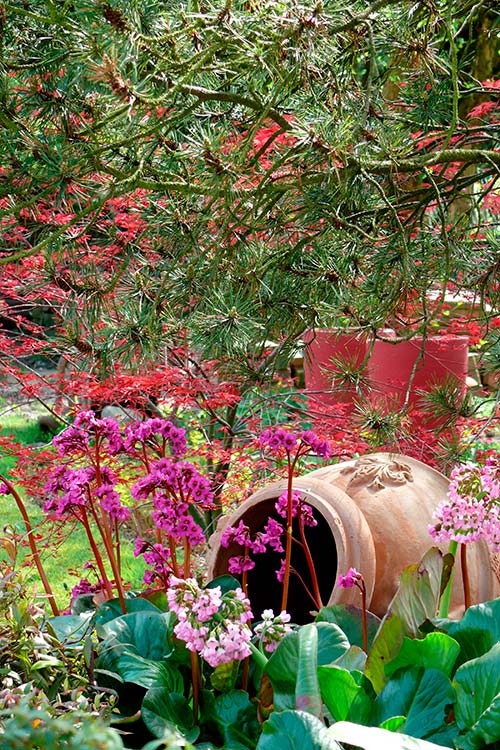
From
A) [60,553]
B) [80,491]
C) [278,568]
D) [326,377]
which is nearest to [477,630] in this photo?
[80,491]

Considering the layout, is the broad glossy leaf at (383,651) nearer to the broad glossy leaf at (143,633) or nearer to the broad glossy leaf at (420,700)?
the broad glossy leaf at (420,700)

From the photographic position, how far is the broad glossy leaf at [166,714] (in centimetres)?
138

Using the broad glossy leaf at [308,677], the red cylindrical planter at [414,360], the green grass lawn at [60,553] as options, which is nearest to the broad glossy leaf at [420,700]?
the broad glossy leaf at [308,677]

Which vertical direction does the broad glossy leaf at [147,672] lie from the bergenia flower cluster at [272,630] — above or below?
below

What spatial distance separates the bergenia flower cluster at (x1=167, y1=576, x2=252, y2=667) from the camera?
1301 mm

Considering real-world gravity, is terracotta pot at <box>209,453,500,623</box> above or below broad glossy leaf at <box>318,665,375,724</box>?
above

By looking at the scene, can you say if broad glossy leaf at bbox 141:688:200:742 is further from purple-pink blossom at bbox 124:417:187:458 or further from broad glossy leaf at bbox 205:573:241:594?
purple-pink blossom at bbox 124:417:187:458

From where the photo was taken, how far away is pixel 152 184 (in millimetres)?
1682

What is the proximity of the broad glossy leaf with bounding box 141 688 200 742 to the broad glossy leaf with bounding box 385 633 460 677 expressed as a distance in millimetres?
364

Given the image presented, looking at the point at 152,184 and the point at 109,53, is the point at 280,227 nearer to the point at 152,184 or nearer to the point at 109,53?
Answer: the point at 152,184

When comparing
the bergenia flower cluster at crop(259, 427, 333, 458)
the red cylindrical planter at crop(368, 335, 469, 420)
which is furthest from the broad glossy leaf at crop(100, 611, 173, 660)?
the red cylindrical planter at crop(368, 335, 469, 420)

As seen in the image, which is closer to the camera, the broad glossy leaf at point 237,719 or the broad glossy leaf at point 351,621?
the broad glossy leaf at point 237,719

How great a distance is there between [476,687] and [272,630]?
364 millimetres

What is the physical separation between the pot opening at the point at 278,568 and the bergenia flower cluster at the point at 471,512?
709 millimetres
